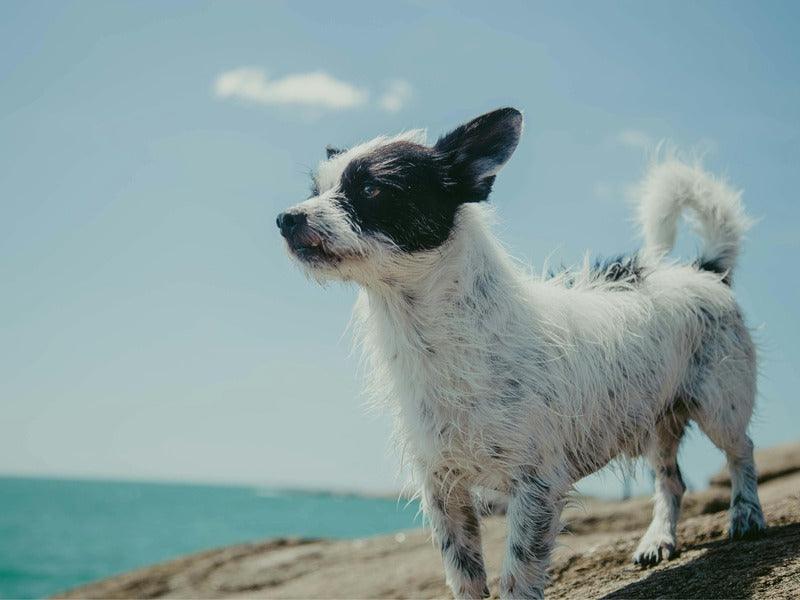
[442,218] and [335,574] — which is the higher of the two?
[442,218]

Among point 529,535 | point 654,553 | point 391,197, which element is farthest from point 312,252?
point 654,553

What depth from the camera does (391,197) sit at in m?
3.97

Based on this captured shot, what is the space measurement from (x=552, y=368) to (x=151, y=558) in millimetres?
49330

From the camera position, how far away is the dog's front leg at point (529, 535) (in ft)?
13.2

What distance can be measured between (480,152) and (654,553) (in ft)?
9.44

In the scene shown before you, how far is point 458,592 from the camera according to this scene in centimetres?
437

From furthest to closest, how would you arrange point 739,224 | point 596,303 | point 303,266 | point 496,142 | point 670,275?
point 739,224 < point 670,275 < point 596,303 < point 496,142 < point 303,266

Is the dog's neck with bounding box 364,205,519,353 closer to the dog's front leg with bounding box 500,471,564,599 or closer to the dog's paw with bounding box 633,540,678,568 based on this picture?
the dog's front leg with bounding box 500,471,564,599

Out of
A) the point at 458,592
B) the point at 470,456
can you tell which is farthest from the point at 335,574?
the point at 470,456

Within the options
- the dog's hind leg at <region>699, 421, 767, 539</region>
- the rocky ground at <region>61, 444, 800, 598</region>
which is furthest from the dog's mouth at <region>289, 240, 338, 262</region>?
the dog's hind leg at <region>699, 421, 767, 539</region>

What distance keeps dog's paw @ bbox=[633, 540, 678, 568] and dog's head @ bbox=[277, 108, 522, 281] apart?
8.77 ft

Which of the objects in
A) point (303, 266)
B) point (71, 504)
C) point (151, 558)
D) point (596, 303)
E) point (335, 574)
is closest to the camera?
point (303, 266)

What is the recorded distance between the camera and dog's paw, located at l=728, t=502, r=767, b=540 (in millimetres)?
5457

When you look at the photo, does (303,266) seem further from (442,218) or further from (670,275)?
(670,275)
